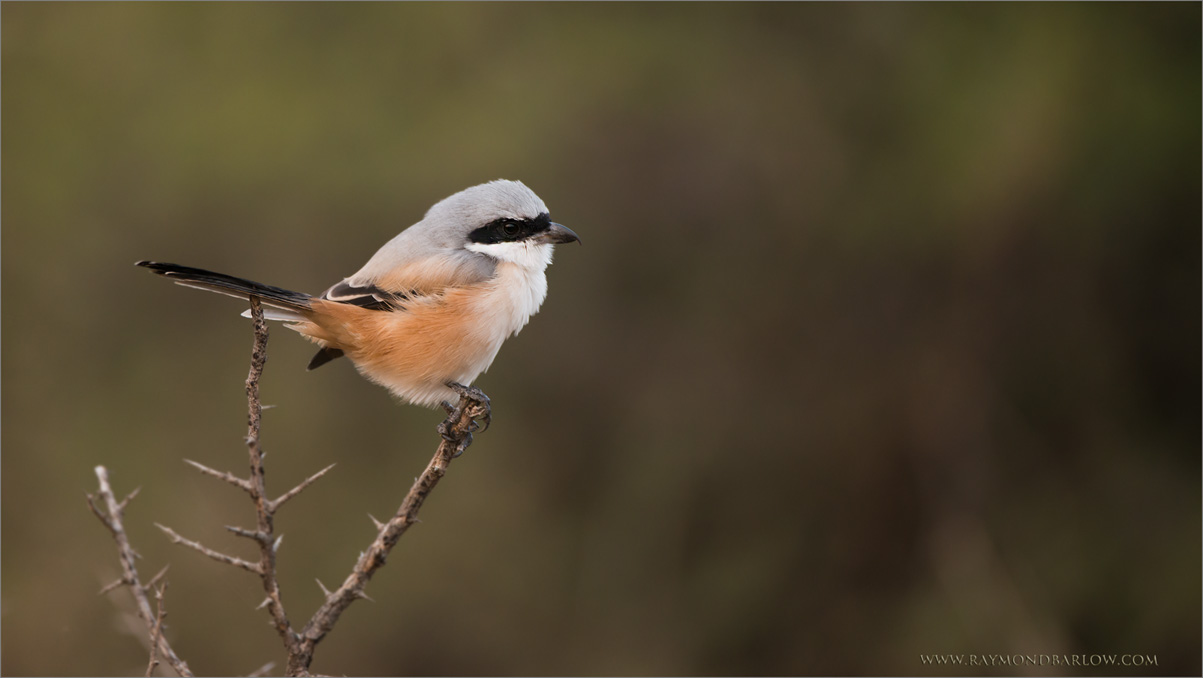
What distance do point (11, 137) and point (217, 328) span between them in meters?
1.68

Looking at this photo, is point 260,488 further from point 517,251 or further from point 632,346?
point 632,346

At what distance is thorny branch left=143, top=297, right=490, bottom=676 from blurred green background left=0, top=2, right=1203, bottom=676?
277cm

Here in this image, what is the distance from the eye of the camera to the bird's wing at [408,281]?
10.8 ft

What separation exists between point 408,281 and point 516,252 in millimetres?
472

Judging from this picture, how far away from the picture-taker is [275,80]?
228 inches

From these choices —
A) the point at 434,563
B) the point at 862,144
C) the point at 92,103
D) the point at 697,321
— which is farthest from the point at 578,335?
the point at 92,103

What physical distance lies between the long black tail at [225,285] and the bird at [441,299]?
1cm

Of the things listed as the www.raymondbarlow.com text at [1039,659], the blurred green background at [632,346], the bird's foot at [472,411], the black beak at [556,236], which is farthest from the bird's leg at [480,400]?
the www.raymondbarlow.com text at [1039,659]

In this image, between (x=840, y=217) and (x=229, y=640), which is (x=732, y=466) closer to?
(x=840, y=217)

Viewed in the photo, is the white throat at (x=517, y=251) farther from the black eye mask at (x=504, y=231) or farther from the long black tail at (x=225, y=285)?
the long black tail at (x=225, y=285)

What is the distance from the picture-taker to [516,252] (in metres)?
3.62

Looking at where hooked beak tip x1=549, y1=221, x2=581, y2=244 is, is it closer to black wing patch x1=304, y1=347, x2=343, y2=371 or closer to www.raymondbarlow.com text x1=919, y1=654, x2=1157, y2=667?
black wing patch x1=304, y1=347, x2=343, y2=371

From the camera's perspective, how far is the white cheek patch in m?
3.60

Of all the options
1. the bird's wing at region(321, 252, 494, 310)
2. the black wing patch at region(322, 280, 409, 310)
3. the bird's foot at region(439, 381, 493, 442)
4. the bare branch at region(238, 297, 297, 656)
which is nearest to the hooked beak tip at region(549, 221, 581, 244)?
the bird's wing at region(321, 252, 494, 310)
